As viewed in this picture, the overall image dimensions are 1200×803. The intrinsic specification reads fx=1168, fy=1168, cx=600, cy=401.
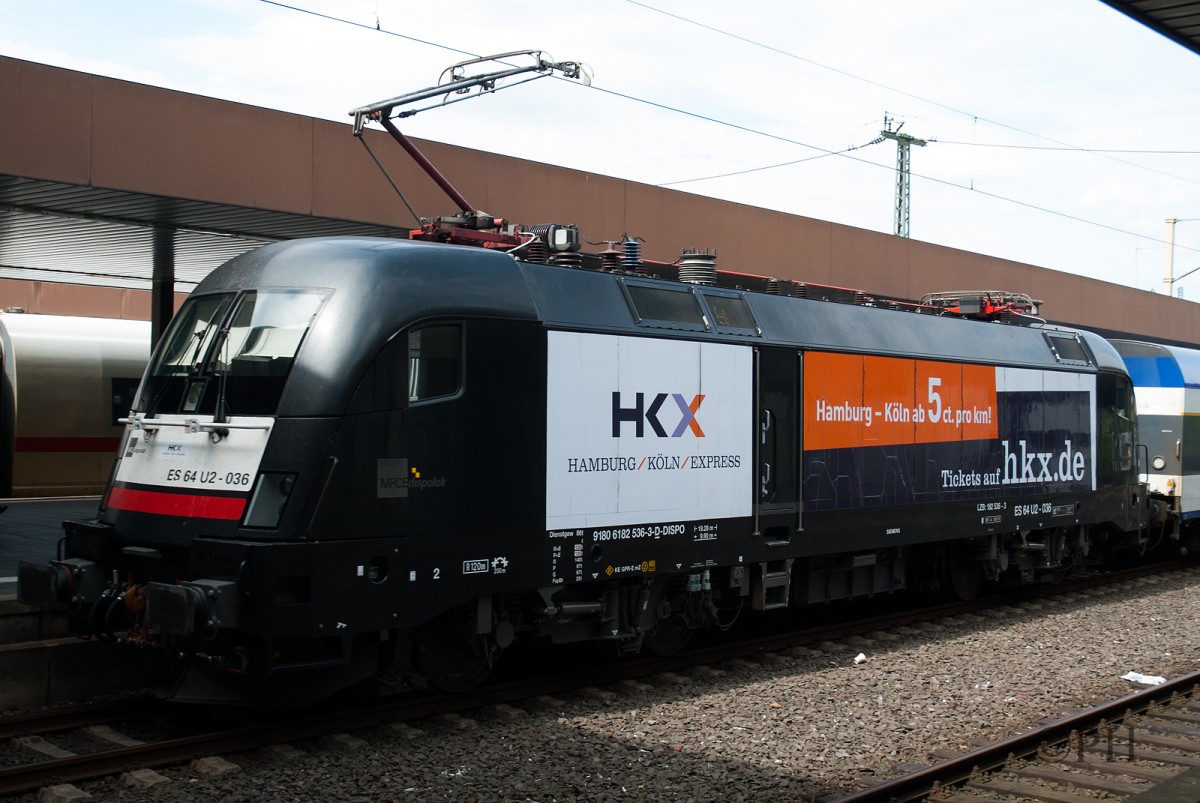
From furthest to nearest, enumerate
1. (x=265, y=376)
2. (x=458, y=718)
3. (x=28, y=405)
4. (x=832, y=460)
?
(x=28, y=405) → (x=832, y=460) → (x=458, y=718) → (x=265, y=376)

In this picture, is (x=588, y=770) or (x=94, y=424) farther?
(x=94, y=424)

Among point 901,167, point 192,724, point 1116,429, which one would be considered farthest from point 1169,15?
point 901,167

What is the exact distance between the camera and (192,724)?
26.2 feet

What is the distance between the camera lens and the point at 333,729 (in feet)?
25.6

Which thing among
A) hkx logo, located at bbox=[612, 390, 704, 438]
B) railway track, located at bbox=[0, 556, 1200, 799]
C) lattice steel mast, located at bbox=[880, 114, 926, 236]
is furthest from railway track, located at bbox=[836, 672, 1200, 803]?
lattice steel mast, located at bbox=[880, 114, 926, 236]

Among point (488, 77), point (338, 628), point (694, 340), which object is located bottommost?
point (338, 628)

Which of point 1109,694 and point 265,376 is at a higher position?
point 265,376

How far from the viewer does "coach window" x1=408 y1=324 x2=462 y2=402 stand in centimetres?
782

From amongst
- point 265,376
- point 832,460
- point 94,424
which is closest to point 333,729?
point 265,376

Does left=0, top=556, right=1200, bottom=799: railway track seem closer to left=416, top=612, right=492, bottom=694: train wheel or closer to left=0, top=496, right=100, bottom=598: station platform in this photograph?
left=416, top=612, right=492, bottom=694: train wheel

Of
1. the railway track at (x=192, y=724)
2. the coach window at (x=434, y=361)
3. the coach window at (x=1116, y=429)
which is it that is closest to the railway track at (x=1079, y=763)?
the railway track at (x=192, y=724)

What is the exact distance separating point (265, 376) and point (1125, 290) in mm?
26138

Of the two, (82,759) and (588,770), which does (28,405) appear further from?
(588,770)

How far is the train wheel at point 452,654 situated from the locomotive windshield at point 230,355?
6.73 feet
